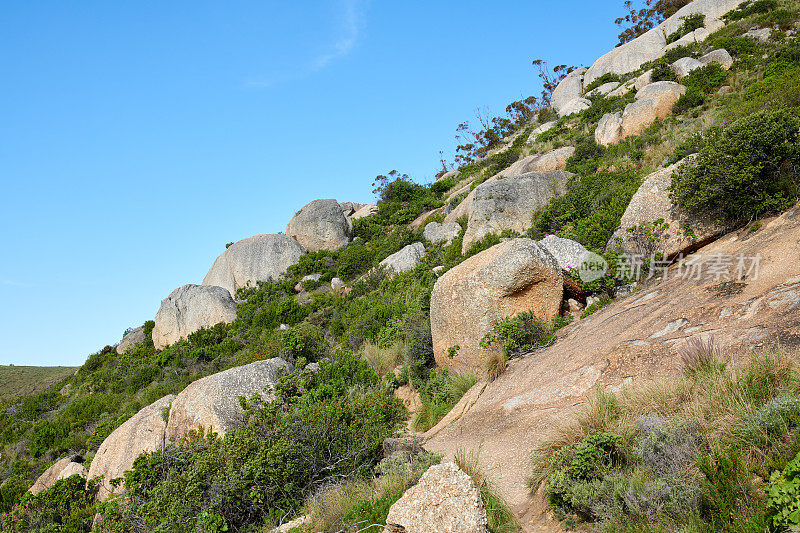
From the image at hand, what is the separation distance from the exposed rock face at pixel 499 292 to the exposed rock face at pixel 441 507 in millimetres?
6191

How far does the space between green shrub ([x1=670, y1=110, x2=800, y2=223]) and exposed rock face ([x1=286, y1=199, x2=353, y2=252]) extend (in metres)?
25.4

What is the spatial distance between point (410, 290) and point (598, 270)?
25.0 feet

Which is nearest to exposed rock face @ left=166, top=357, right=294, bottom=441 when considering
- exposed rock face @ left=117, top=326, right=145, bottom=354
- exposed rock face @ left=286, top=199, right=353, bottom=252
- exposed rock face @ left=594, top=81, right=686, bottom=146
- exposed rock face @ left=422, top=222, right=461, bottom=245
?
exposed rock face @ left=422, top=222, right=461, bottom=245

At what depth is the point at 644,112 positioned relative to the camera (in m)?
21.3

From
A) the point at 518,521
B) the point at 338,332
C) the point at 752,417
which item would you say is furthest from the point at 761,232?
the point at 338,332

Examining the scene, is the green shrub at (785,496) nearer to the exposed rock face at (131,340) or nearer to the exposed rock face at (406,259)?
the exposed rock face at (406,259)

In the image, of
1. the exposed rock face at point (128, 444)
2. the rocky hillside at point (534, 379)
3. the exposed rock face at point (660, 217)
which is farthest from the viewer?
the exposed rock face at point (128, 444)

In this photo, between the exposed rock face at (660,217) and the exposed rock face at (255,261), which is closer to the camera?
the exposed rock face at (660,217)

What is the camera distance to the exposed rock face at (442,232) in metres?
23.5

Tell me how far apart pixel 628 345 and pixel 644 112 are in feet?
57.4

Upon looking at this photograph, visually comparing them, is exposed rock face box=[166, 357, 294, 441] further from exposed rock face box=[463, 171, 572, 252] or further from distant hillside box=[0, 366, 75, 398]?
distant hillside box=[0, 366, 75, 398]

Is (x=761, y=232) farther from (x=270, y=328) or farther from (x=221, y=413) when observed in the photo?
(x=270, y=328)

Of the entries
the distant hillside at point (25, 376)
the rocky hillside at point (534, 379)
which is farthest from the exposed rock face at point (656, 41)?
the distant hillside at point (25, 376)

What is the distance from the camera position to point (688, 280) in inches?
343
